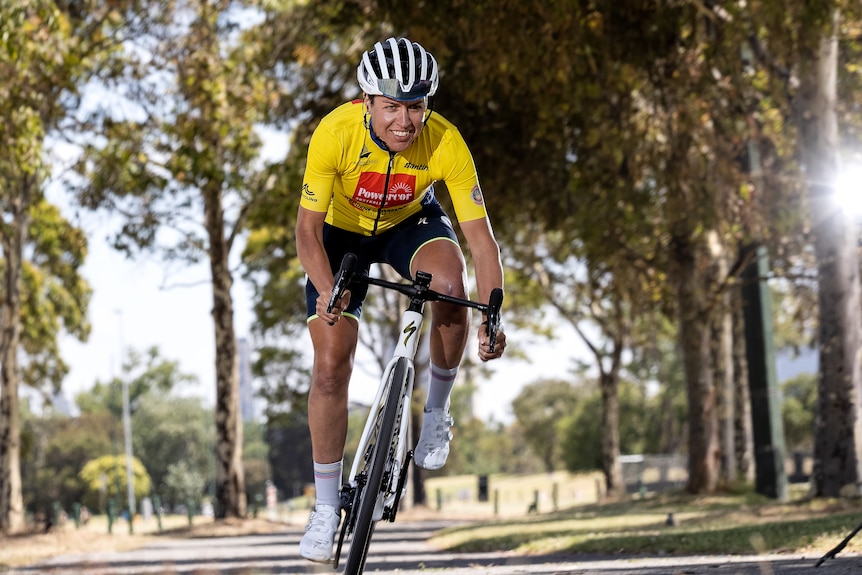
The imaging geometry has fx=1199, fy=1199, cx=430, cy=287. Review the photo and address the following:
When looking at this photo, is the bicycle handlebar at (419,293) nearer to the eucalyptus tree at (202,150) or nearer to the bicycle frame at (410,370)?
the bicycle frame at (410,370)

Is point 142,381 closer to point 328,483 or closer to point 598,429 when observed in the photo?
point 598,429

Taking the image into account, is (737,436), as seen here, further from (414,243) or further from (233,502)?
(414,243)

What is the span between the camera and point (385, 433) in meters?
5.80

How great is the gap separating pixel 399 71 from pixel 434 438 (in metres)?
2.05

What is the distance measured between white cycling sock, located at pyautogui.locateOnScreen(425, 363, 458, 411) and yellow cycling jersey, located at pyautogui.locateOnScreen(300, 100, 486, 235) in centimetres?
96

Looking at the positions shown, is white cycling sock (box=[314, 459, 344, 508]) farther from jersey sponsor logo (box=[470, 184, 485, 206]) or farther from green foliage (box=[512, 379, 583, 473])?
green foliage (box=[512, 379, 583, 473])

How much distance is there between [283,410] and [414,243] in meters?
35.8

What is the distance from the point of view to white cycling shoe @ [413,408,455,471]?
643 centimetres

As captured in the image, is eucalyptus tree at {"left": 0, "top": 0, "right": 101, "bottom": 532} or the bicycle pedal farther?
eucalyptus tree at {"left": 0, "top": 0, "right": 101, "bottom": 532}

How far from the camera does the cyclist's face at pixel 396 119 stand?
571 centimetres

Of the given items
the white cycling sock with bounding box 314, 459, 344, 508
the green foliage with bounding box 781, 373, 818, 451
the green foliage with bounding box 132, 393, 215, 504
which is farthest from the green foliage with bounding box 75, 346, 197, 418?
the white cycling sock with bounding box 314, 459, 344, 508

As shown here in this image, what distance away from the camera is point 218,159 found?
23.4 metres

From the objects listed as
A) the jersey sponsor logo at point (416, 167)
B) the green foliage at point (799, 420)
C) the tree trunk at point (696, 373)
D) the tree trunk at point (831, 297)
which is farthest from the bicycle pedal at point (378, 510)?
the green foliage at point (799, 420)

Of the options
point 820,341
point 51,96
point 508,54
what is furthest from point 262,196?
point 820,341
